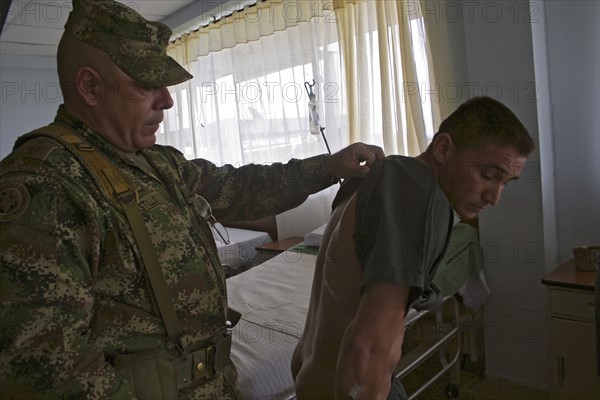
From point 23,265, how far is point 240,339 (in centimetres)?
123

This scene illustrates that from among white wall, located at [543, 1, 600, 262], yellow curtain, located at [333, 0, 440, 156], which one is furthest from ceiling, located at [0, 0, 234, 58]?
white wall, located at [543, 1, 600, 262]

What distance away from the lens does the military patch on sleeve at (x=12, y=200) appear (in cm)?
71

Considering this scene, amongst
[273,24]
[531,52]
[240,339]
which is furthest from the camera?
[273,24]

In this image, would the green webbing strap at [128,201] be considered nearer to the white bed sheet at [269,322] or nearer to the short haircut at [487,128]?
the short haircut at [487,128]

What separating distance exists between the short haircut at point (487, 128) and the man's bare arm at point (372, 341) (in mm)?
360

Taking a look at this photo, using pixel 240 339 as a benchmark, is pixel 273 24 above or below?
above

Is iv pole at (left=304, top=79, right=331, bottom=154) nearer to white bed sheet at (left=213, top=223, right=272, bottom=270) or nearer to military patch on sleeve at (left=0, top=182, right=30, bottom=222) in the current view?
white bed sheet at (left=213, top=223, right=272, bottom=270)

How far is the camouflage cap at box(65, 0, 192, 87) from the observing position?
93 centimetres

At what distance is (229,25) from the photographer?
4.18 meters

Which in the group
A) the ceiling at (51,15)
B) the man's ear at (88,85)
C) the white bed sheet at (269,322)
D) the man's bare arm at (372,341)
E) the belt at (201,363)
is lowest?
the white bed sheet at (269,322)

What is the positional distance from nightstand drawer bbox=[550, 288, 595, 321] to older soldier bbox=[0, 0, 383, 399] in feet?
4.94

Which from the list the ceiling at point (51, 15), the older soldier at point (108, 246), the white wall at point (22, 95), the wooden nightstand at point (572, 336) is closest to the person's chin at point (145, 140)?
the older soldier at point (108, 246)

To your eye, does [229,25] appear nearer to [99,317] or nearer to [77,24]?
[77,24]

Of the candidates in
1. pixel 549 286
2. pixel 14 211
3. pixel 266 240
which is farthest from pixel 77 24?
pixel 266 240
